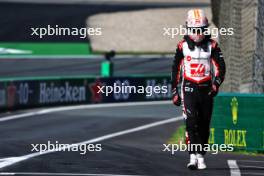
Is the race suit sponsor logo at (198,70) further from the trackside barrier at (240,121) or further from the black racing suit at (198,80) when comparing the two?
the trackside barrier at (240,121)

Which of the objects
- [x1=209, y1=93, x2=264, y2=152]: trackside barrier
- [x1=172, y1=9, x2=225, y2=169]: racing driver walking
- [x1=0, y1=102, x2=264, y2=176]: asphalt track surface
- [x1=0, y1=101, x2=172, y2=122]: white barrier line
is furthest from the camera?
[x1=0, y1=101, x2=172, y2=122]: white barrier line

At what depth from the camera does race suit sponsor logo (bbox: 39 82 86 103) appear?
27.8 metres

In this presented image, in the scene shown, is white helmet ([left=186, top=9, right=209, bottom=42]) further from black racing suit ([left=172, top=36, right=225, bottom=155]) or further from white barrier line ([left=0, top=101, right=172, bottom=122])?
white barrier line ([left=0, top=101, right=172, bottom=122])

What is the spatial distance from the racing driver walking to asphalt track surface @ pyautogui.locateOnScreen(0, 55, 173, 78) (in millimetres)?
31304

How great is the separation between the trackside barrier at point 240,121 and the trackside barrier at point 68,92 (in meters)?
10.4

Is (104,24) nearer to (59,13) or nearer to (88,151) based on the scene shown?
(59,13)

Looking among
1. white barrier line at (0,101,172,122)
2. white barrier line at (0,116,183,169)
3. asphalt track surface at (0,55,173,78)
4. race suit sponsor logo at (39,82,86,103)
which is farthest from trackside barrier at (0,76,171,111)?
asphalt track surface at (0,55,173,78)

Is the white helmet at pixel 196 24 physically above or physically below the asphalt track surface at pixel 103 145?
A: above

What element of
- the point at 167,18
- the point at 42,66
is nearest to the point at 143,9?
the point at 167,18

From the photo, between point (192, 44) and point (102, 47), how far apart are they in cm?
4247

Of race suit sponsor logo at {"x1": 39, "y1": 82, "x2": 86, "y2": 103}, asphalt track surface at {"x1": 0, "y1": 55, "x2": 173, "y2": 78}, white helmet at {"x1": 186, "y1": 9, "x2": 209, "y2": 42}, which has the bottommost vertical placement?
race suit sponsor logo at {"x1": 39, "y1": 82, "x2": 86, "y2": 103}

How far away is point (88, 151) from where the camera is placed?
46.4 ft

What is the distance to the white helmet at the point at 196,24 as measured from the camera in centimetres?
1206

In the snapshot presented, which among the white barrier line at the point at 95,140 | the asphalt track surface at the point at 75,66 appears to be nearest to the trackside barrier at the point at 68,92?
the white barrier line at the point at 95,140
